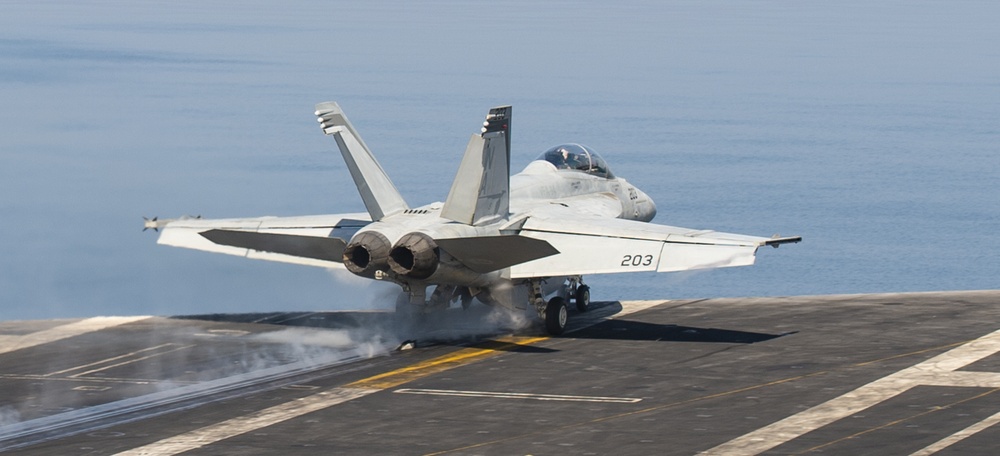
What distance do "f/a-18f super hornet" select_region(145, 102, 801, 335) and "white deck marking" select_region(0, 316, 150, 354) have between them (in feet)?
10.6

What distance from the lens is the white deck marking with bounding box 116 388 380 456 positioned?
1959 cm

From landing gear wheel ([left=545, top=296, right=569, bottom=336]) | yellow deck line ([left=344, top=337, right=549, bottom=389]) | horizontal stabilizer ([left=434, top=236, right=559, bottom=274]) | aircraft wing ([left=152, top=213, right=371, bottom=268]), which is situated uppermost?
aircraft wing ([left=152, top=213, right=371, bottom=268])

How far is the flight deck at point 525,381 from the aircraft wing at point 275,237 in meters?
1.96

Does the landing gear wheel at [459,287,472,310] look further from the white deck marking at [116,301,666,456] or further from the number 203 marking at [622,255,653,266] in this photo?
the number 203 marking at [622,255,653,266]

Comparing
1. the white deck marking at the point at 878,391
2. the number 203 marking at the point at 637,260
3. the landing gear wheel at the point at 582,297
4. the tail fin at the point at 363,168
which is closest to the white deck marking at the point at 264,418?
the tail fin at the point at 363,168

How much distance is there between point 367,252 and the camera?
82.9 feet

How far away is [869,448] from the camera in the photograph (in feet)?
60.7

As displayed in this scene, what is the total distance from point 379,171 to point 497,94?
10426 centimetres

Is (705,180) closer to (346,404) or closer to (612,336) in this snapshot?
(612,336)

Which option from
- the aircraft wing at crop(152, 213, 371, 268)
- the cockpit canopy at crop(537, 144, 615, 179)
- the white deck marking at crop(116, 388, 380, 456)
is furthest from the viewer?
the cockpit canopy at crop(537, 144, 615, 179)

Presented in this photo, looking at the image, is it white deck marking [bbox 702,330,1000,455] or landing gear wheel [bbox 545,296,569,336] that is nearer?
white deck marking [bbox 702,330,1000,455]

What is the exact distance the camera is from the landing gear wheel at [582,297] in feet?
105

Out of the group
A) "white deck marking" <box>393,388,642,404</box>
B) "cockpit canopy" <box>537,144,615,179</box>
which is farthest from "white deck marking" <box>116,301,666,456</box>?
"cockpit canopy" <box>537,144,615,179</box>

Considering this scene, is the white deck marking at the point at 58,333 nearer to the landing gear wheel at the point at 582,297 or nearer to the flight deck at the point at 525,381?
the flight deck at the point at 525,381
